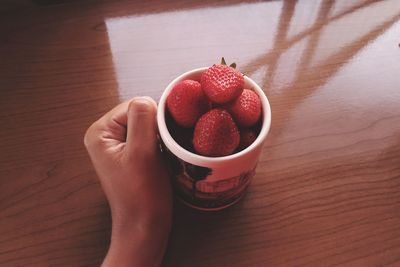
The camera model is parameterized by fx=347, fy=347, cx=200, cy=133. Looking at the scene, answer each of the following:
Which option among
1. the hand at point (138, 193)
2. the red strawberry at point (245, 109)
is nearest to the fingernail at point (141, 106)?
the hand at point (138, 193)

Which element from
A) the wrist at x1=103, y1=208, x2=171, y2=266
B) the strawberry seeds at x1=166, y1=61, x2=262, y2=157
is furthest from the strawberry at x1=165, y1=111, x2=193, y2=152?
the wrist at x1=103, y1=208, x2=171, y2=266

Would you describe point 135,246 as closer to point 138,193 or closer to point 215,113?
point 138,193

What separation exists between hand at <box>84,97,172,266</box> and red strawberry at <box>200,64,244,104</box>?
10 centimetres

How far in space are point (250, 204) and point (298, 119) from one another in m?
0.18

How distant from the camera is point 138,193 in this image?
43cm

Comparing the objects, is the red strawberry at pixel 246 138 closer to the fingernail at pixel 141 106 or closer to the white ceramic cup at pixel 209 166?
the white ceramic cup at pixel 209 166

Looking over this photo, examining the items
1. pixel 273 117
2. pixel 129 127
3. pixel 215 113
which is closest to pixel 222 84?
pixel 215 113

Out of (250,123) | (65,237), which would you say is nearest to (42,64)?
(65,237)

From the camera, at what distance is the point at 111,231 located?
46 centimetres

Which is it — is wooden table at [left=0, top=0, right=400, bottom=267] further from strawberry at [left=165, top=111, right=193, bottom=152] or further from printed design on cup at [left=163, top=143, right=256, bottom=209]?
strawberry at [left=165, top=111, right=193, bottom=152]

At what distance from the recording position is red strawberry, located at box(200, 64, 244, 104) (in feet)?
1.18

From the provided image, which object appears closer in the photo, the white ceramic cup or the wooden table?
the white ceramic cup

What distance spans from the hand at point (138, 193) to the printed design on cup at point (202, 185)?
0.03m

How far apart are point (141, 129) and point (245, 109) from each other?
133 millimetres
